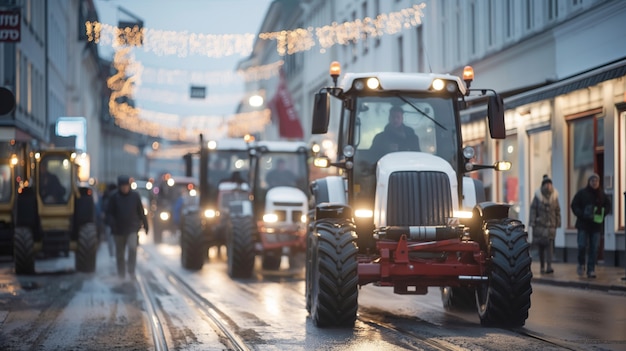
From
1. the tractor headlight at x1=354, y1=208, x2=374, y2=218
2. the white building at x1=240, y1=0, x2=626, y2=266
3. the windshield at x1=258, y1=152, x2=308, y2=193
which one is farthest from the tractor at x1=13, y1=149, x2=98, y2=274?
the tractor headlight at x1=354, y1=208, x2=374, y2=218

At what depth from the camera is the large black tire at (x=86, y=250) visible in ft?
85.4

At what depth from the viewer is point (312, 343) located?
1218 centimetres

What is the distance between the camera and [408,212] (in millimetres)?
14094

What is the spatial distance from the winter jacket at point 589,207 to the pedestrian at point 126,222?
760 centimetres

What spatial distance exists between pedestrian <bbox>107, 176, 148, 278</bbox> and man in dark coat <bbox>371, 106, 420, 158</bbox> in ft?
29.5

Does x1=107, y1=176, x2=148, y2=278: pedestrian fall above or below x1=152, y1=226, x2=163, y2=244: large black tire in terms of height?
above

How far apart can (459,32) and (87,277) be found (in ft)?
56.5

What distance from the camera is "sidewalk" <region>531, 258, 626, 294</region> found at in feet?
64.9

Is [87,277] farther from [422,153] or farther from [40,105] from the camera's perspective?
[40,105]

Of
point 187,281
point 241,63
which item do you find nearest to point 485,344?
point 187,281

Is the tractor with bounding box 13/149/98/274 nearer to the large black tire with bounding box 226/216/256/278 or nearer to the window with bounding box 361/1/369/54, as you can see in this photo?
the large black tire with bounding box 226/216/256/278

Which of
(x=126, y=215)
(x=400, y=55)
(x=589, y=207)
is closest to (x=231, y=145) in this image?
(x=126, y=215)

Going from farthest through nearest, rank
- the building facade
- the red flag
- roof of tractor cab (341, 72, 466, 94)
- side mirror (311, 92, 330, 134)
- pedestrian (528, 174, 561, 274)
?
the red flag < the building facade < pedestrian (528, 174, 561, 274) < roof of tractor cab (341, 72, 466, 94) < side mirror (311, 92, 330, 134)

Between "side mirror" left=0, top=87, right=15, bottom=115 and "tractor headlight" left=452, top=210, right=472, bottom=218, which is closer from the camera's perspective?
"tractor headlight" left=452, top=210, right=472, bottom=218
